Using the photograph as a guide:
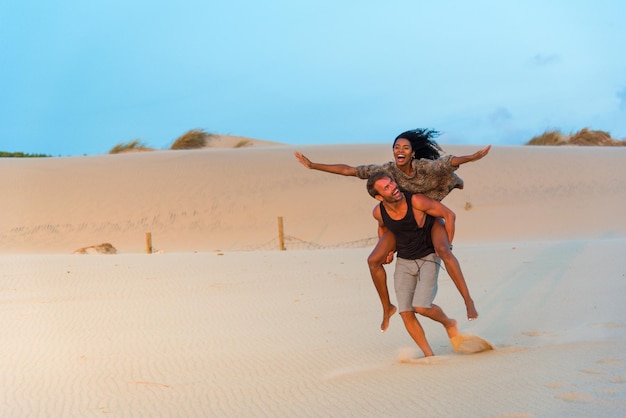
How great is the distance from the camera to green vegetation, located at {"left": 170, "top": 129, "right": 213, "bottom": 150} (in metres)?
52.4

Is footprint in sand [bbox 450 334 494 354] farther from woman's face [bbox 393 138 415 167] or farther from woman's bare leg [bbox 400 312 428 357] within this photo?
woman's face [bbox 393 138 415 167]

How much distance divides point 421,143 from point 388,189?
73cm

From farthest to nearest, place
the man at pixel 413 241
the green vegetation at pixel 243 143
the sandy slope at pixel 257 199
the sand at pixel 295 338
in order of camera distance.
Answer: the green vegetation at pixel 243 143
the sandy slope at pixel 257 199
the man at pixel 413 241
the sand at pixel 295 338

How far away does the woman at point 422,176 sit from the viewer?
7.07 meters

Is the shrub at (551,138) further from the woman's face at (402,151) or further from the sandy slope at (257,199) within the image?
the woman's face at (402,151)

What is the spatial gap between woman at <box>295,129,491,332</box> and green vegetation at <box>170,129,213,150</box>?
45888 mm

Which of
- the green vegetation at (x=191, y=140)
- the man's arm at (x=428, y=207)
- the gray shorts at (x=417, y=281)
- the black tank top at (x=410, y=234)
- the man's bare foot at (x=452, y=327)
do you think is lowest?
the man's bare foot at (x=452, y=327)

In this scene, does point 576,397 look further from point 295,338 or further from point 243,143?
point 243,143

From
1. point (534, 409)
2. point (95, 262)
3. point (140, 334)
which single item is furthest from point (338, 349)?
point (95, 262)

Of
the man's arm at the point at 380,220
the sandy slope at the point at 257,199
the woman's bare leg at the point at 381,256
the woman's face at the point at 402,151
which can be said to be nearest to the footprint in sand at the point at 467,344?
the woman's bare leg at the point at 381,256

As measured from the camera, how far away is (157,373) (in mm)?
7586

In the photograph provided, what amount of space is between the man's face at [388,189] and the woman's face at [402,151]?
0.91ft

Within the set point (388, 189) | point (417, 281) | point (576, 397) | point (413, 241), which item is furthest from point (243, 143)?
point (576, 397)

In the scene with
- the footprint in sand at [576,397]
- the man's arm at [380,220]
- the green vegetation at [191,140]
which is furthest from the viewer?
the green vegetation at [191,140]
